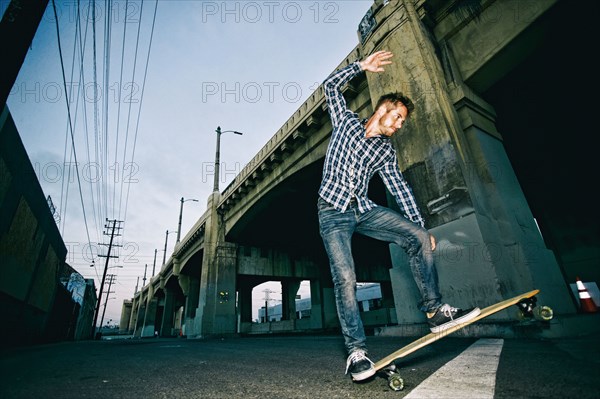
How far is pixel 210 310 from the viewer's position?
16344mm

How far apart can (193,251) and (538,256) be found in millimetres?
20910

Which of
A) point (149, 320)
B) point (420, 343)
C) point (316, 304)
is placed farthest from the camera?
point (149, 320)

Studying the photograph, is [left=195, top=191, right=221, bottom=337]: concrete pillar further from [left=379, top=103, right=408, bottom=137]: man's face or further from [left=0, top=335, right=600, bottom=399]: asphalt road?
[left=379, top=103, right=408, bottom=137]: man's face

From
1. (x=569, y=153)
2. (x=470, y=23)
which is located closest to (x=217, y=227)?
(x=470, y=23)

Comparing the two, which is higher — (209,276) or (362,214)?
(209,276)

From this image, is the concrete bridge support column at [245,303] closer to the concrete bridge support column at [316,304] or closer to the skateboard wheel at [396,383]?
the concrete bridge support column at [316,304]

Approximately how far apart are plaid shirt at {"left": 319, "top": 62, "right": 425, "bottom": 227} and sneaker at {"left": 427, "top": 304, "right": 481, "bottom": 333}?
0.79 m

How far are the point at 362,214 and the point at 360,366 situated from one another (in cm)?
118

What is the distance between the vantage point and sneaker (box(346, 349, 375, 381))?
1.83 metres

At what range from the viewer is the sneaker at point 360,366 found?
6.00 ft

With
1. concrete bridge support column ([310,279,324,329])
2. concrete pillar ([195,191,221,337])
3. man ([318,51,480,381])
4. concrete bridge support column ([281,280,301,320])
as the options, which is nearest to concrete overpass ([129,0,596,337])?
man ([318,51,480,381])

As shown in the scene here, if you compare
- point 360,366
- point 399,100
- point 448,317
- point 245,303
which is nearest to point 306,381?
point 360,366

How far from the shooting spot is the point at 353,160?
8.79 ft

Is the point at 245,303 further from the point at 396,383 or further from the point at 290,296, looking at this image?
the point at 396,383
